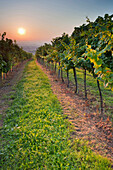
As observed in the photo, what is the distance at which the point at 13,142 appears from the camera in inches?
164

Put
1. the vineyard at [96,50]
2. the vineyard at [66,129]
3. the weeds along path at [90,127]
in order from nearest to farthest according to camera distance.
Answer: the vineyard at [96,50]
the vineyard at [66,129]
the weeds along path at [90,127]

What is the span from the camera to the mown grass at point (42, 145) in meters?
3.38

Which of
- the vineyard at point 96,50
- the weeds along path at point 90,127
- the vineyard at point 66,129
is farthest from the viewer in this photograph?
the weeds along path at point 90,127

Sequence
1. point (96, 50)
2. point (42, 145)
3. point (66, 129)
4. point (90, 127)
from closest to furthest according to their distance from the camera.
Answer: point (96, 50), point (42, 145), point (66, 129), point (90, 127)

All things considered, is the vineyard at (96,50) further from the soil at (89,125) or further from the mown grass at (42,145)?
the mown grass at (42,145)

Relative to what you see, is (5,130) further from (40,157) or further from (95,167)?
(95,167)

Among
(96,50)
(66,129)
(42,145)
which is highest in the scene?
(96,50)

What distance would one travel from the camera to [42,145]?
4062 millimetres

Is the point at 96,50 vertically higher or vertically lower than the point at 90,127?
higher

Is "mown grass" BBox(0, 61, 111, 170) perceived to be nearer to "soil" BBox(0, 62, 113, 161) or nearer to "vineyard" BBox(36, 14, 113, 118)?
"soil" BBox(0, 62, 113, 161)

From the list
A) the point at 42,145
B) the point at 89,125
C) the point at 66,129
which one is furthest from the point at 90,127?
the point at 42,145

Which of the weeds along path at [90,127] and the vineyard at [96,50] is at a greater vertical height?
the vineyard at [96,50]

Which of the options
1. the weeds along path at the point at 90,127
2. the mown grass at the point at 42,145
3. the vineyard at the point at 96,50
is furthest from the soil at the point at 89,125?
the vineyard at the point at 96,50

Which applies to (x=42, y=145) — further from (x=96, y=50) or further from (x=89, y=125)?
(x=96, y=50)
